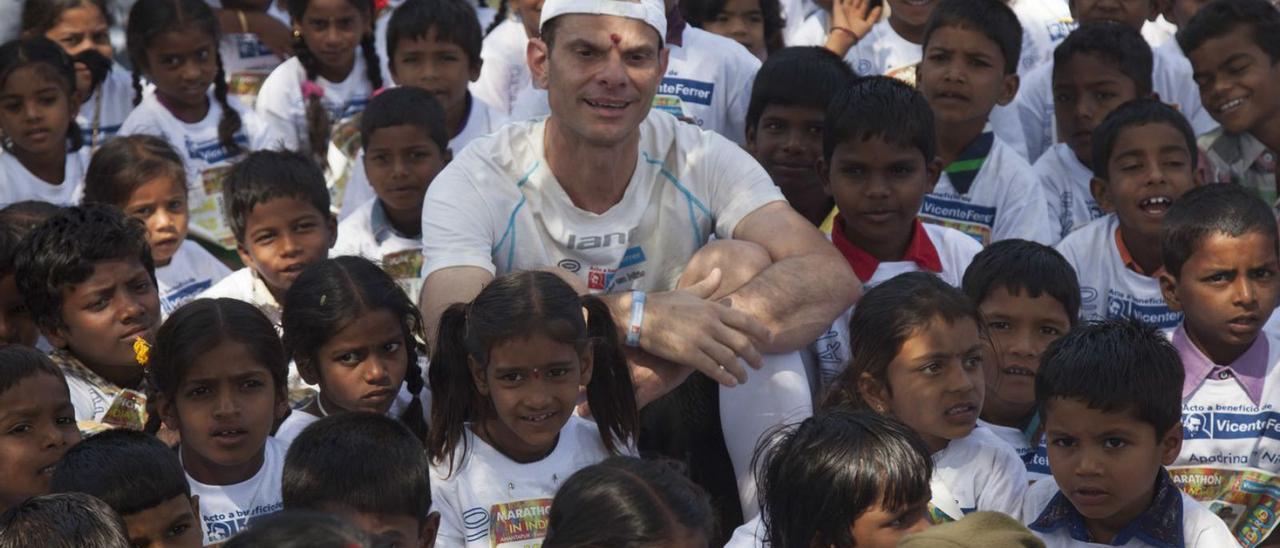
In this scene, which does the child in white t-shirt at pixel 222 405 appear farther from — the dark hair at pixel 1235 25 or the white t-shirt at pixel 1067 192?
the dark hair at pixel 1235 25

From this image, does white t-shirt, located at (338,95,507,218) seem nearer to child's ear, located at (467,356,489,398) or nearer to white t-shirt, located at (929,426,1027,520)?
child's ear, located at (467,356,489,398)

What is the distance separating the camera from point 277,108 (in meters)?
7.46

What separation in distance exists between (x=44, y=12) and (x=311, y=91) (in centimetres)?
130

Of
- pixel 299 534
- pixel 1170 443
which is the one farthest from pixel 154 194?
pixel 299 534

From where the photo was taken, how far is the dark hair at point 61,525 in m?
3.43

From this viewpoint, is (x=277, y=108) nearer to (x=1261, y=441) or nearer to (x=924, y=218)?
(x=924, y=218)

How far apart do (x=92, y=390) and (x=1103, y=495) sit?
8.62 feet

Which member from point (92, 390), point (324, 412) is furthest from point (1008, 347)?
point (92, 390)

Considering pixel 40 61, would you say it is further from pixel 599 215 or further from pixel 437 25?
pixel 599 215

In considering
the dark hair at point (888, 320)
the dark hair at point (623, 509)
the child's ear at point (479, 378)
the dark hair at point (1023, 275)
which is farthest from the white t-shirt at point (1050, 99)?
the dark hair at point (623, 509)

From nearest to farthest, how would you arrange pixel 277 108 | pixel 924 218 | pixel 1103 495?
pixel 1103 495 < pixel 924 218 < pixel 277 108

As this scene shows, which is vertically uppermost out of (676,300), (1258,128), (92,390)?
(1258,128)

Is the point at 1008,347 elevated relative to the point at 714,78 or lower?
lower

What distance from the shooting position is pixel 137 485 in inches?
151
